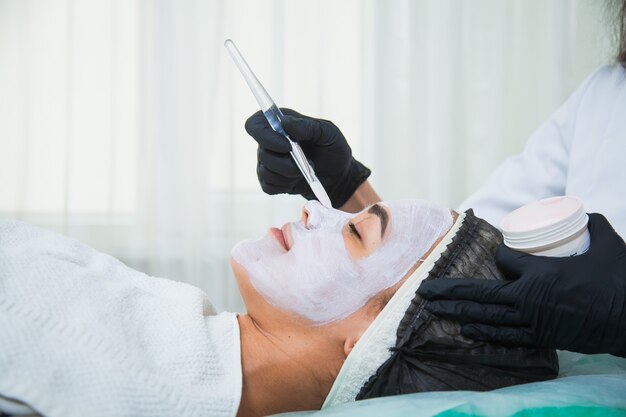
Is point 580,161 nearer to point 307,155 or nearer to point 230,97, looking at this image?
point 307,155

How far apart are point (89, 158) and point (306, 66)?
91 centimetres

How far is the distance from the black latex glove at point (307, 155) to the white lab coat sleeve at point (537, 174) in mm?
339

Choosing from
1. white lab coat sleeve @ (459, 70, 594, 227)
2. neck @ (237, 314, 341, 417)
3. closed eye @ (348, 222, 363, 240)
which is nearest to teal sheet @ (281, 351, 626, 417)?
neck @ (237, 314, 341, 417)

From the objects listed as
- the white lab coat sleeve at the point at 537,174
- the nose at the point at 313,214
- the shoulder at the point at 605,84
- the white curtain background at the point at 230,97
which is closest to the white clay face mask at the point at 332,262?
the nose at the point at 313,214

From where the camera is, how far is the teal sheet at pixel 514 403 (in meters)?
0.76

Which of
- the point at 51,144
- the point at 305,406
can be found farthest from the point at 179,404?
the point at 51,144

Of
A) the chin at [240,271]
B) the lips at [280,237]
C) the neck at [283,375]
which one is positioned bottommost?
the neck at [283,375]

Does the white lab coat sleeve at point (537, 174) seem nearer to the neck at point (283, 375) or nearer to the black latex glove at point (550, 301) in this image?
the black latex glove at point (550, 301)

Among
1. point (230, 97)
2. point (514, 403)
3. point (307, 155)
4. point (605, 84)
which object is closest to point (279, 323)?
point (514, 403)

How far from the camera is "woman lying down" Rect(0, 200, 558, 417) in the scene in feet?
2.66

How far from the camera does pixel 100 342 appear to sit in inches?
32.2

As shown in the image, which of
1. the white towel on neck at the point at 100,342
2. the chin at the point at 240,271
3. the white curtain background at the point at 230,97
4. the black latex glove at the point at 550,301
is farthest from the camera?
the white curtain background at the point at 230,97

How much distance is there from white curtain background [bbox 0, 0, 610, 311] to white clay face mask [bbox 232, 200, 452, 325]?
985mm

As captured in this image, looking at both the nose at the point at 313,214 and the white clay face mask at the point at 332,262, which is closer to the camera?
the white clay face mask at the point at 332,262
